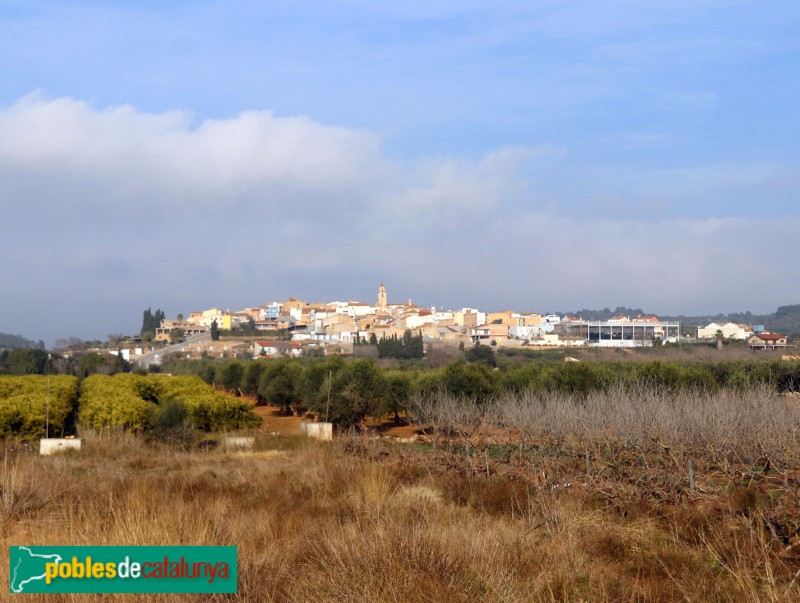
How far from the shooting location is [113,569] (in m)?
3.79

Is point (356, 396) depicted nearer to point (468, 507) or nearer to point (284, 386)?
point (284, 386)

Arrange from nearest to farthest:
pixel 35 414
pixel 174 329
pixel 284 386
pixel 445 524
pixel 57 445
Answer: pixel 445 524
pixel 57 445
pixel 35 414
pixel 284 386
pixel 174 329

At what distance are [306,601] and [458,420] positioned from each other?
12916 mm

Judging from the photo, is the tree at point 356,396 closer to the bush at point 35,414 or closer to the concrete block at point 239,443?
the concrete block at point 239,443

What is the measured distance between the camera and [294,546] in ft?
19.7

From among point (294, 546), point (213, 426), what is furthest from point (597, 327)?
point (294, 546)

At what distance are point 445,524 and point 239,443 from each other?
11.8 metres

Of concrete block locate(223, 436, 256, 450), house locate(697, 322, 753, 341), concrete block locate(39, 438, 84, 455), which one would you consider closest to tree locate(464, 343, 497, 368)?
house locate(697, 322, 753, 341)

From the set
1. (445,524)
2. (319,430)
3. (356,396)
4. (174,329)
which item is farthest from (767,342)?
(174,329)

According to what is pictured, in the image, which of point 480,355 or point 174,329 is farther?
point 174,329

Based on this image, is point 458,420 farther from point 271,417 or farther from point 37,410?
point 271,417

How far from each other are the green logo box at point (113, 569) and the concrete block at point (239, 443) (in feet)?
45.1

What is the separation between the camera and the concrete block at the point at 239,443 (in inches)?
683

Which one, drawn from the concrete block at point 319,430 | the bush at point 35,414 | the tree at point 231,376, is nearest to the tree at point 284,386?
the tree at point 231,376
